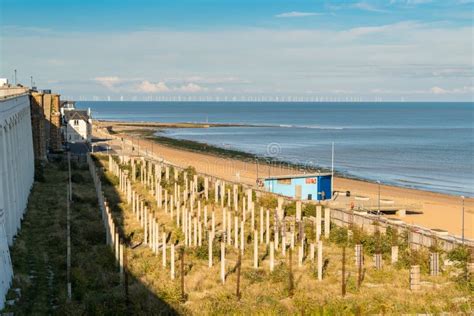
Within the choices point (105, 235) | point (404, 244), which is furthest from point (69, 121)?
point (404, 244)

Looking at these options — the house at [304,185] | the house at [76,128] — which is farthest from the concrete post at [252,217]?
the house at [76,128]

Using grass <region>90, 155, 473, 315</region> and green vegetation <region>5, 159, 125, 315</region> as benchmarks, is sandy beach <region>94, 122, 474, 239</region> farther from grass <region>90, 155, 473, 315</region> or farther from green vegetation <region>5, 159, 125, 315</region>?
green vegetation <region>5, 159, 125, 315</region>

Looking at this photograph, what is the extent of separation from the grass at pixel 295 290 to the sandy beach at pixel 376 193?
1422 centimetres

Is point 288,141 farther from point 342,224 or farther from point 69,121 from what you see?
point 342,224

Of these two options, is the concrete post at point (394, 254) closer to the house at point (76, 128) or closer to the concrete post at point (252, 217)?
the concrete post at point (252, 217)

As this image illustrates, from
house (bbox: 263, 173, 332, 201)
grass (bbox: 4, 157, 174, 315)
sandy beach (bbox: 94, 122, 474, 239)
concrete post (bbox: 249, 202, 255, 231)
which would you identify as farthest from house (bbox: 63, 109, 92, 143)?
concrete post (bbox: 249, 202, 255, 231)

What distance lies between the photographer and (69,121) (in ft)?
280

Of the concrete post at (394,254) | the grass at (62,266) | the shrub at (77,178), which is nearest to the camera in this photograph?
the grass at (62,266)

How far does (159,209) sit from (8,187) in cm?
1163

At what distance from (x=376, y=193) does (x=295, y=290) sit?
34.0 meters

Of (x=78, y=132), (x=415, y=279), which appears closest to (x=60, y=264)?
(x=415, y=279)

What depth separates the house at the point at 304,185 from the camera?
45375 millimetres

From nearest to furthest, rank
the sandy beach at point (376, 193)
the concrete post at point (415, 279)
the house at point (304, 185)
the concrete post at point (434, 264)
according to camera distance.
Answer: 1. the concrete post at point (415, 279)
2. the concrete post at point (434, 264)
3. the sandy beach at point (376, 193)
4. the house at point (304, 185)

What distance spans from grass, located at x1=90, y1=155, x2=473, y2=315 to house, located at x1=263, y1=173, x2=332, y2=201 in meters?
17.1
